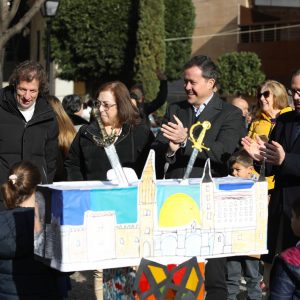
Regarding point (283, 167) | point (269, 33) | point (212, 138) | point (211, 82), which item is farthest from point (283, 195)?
point (269, 33)

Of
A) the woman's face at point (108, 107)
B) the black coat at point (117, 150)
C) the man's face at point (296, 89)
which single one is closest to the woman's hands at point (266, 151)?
the man's face at point (296, 89)

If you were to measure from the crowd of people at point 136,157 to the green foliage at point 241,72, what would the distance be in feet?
116

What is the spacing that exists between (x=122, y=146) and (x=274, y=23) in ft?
133

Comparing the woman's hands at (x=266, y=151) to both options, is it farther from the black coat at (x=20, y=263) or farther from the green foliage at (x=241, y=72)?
the green foliage at (x=241, y=72)

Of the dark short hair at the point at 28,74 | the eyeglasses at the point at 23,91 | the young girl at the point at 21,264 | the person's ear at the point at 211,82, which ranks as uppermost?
the dark short hair at the point at 28,74

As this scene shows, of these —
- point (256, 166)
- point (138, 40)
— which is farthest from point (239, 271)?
point (138, 40)

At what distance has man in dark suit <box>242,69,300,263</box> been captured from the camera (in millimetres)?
4727

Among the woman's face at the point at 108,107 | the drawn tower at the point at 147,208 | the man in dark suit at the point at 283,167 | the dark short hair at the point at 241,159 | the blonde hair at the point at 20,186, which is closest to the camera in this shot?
the drawn tower at the point at 147,208

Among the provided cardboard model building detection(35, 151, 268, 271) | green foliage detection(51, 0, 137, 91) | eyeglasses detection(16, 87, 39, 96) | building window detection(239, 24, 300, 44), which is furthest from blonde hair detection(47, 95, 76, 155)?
A: building window detection(239, 24, 300, 44)

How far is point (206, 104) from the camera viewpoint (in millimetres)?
5094

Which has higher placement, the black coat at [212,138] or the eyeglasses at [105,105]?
the eyeglasses at [105,105]

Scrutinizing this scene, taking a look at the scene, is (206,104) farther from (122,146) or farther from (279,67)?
(279,67)

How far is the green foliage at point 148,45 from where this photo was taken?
35.8 metres

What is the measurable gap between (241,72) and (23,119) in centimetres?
3635
